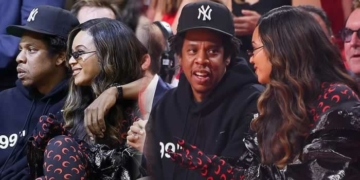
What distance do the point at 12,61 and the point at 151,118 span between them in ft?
2.42

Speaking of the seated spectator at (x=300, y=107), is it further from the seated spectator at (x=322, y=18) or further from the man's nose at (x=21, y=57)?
the man's nose at (x=21, y=57)

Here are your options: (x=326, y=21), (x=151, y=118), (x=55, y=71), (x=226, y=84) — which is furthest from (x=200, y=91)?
(x=55, y=71)

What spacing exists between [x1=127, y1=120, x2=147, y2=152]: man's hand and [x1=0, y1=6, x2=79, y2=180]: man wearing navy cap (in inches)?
15.2

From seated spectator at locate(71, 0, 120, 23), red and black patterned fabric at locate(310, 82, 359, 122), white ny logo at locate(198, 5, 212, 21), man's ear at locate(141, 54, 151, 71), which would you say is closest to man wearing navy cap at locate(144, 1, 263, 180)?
white ny logo at locate(198, 5, 212, 21)

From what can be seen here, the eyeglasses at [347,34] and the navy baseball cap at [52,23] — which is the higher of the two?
the eyeglasses at [347,34]

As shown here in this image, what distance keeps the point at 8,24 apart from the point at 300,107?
114cm

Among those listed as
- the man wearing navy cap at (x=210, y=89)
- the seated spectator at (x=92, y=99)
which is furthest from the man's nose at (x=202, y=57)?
the seated spectator at (x=92, y=99)

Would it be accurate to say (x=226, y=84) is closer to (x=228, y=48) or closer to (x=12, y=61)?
(x=228, y=48)

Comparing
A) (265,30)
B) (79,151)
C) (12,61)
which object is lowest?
(79,151)

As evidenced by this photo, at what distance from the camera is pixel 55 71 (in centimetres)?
220

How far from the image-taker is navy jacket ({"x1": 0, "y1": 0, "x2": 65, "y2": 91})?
226cm

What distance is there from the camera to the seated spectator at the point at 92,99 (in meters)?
1.87

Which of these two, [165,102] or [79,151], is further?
[79,151]

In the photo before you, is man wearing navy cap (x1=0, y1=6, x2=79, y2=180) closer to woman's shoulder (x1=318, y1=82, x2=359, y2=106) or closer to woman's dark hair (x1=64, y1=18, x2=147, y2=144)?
woman's dark hair (x1=64, y1=18, x2=147, y2=144)
